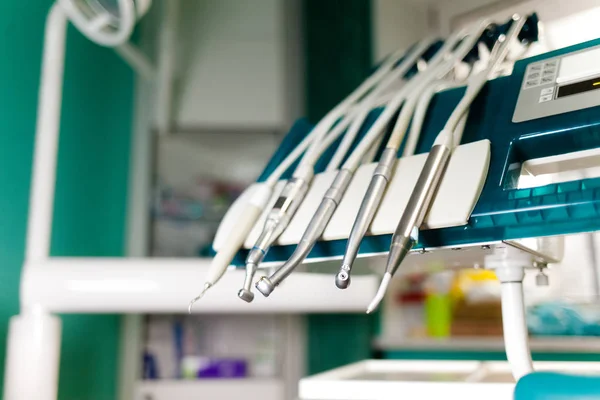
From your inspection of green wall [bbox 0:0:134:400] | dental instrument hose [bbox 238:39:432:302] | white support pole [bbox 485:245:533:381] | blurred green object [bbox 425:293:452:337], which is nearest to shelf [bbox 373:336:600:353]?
blurred green object [bbox 425:293:452:337]

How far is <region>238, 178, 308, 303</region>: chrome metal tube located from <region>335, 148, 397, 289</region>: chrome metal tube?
0.26ft

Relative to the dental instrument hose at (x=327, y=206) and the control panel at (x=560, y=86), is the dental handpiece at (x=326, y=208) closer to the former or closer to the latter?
the dental instrument hose at (x=327, y=206)

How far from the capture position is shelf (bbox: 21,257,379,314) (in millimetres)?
837

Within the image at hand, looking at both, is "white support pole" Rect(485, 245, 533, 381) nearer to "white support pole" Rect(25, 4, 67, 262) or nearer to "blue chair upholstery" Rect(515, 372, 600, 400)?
"blue chair upholstery" Rect(515, 372, 600, 400)

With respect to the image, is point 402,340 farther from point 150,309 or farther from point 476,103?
point 476,103

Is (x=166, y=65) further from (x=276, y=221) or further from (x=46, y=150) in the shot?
(x=276, y=221)

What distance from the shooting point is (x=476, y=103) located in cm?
50

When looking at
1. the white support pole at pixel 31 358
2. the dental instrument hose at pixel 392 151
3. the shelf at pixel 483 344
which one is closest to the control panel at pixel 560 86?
the dental instrument hose at pixel 392 151

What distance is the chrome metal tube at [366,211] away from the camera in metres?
0.40

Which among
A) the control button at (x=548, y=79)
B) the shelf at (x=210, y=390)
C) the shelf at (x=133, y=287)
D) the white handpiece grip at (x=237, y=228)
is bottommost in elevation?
the shelf at (x=210, y=390)

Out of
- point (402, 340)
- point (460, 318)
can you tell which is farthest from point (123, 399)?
point (460, 318)

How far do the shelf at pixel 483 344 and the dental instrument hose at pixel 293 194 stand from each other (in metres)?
0.58

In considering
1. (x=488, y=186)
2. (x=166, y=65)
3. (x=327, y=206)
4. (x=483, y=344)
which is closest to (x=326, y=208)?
(x=327, y=206)

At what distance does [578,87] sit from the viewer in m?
0.44
